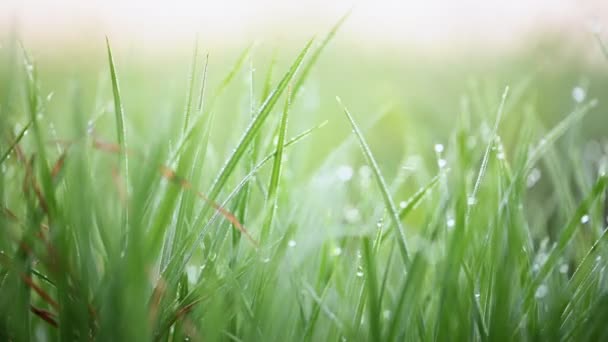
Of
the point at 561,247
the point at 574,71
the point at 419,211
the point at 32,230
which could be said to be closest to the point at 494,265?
the point at 561,247

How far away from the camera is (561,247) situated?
59 cm

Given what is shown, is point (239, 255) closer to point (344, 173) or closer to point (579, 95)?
point (344, 173)

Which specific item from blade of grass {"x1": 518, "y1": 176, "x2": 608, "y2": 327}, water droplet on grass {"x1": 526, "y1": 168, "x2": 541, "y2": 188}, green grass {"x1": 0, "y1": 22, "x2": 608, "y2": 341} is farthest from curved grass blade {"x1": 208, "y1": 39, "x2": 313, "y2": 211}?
water droplet on grass {"x1": 526, "y1": 168, "x2": 541, "y2": 188}

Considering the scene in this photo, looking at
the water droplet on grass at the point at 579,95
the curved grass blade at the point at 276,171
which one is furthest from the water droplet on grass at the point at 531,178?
the curved grass blade at the point at 276,171

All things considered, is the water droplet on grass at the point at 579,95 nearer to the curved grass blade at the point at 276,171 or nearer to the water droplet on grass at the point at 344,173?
the water droplet on grass at the point at 344,173

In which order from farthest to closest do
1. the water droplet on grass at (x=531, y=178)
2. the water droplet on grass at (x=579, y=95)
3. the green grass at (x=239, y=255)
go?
the water droplet on grass at (x=531, y=178), the water droplet on grass at (x=579, y=95), the green grass at (x=239, y=255)

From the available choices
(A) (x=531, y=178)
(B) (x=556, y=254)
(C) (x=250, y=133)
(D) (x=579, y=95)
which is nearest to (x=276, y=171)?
(C) (x=250, y=133)

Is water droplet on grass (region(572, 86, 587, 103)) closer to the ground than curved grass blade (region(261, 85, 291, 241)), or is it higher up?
higher up

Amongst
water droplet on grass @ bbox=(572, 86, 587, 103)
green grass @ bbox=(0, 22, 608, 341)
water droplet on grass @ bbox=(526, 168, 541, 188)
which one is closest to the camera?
green grass @ bbox=(0, 22, 608, 341)

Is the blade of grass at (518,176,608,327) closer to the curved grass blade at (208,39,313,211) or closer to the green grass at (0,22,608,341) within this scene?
the green grass at (0,22,608,341)

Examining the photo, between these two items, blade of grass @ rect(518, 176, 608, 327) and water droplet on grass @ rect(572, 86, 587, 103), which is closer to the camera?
blade of grass @ rect(518, 176, 608, 327)

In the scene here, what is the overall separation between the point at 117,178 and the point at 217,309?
13cm

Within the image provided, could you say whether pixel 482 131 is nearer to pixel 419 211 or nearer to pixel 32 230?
pixel 419 211

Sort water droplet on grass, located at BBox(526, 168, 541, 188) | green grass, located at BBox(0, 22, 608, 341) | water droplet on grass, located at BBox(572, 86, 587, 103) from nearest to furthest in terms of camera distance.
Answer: green grass, located at BBox(0, 22, 608, 341)
water droplet on grass, located at BBox(572, 86, 587, 103)
water droplet on grass, located at BBox(526, 168, 541, 188)
